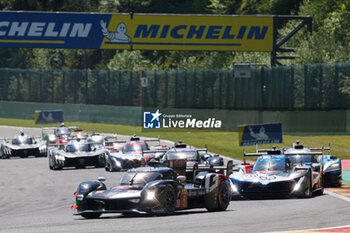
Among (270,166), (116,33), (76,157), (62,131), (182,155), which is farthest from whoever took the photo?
(116,33)

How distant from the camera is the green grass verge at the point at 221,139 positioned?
42.8 m

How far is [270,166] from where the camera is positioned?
24.4 m

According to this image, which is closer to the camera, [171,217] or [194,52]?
[171,217]

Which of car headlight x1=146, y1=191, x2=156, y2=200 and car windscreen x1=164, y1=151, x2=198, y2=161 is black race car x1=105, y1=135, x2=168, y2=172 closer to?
car windscreen x1=164, y1=151, x2=198, y2=161

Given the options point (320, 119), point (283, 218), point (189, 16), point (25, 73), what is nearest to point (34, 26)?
point (189, 16)

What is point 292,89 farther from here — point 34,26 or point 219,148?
point 34,26

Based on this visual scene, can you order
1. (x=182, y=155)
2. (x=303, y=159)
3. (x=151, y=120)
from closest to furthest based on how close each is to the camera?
(x=303, y=159), (x=182, y=155), (x=151, y=120)

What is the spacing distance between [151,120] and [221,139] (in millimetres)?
10472

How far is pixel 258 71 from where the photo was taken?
5281 centimetres

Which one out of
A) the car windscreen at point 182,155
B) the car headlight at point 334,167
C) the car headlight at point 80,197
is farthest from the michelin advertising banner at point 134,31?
the car headlight at point 80,197

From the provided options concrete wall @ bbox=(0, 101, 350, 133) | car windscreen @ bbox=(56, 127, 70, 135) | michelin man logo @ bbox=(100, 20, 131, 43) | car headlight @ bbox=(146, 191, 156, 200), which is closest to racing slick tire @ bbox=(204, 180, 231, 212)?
car headlight @ bbox=(146, 191, 156, 200)

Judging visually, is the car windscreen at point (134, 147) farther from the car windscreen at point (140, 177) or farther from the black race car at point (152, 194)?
the car windscreen at point (140, 177)

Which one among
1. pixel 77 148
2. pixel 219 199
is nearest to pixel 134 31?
pixel 77 148

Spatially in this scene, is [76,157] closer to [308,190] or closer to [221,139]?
[308,190]
